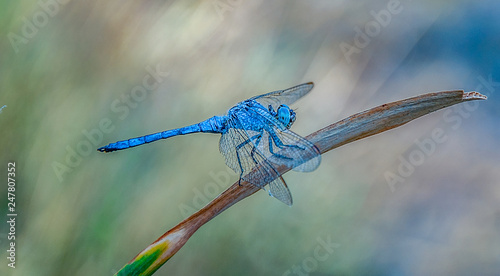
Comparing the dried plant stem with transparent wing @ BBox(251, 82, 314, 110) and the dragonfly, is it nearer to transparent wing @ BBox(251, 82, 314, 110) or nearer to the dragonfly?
the dragonfly

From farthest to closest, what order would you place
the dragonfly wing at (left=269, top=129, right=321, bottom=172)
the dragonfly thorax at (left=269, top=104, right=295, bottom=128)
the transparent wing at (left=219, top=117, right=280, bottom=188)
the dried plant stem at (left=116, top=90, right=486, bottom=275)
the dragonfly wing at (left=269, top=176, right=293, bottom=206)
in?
the dragonfly thorax at (left=269, top=104, right=295, bottom=128) → the transparent wing at (left=219, top=117, right=280, bottom=188) → the dragonfly wing at (left=269, top=176, right=293, bottom=206) → the dragonfly wing at (left=269, top=129, right=321, bottom=172) → the dried plant stem at (left=116, top=90, right=486, bottom=275)

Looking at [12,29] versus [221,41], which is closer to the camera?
[12,29]

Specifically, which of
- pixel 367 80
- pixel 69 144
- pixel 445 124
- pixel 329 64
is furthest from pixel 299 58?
pixel 69 144

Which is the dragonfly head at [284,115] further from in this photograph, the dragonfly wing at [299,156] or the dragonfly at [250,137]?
the dragonfly wing at [299,156]

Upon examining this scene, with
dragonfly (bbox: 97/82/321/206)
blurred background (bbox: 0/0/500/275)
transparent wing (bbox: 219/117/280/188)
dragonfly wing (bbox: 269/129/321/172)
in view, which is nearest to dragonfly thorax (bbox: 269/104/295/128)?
dragonfly (bbox: 97/82/321/206)

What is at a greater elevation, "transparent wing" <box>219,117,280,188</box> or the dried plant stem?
"transparent wing" <box>219,117,280,188</box>

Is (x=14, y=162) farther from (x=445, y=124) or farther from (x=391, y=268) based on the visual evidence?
(x=445, y=124)
